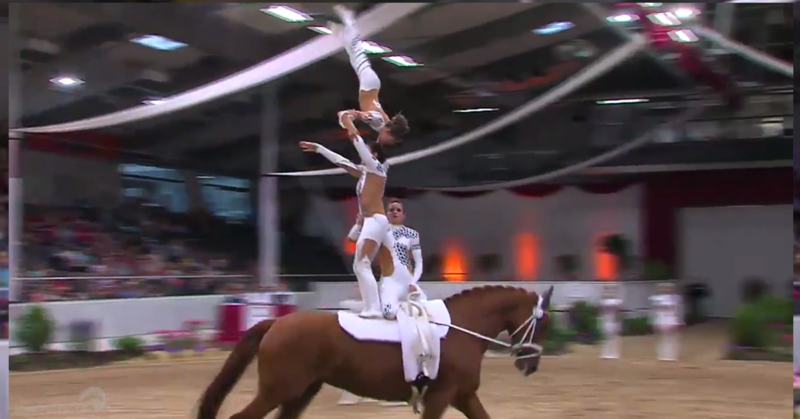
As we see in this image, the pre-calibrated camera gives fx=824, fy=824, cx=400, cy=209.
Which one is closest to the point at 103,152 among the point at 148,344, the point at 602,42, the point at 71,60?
the point at 71,60

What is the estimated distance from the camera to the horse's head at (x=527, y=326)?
439 centimetres

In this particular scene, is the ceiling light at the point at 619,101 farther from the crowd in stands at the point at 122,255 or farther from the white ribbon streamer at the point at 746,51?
the crowd in stands at the point at 122,255

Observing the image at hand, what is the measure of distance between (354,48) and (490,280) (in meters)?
3.99

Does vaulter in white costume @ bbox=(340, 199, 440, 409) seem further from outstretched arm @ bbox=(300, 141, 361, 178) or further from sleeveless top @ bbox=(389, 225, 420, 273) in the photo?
outstretched arm @ bbox=(300, 141, 361, 178)

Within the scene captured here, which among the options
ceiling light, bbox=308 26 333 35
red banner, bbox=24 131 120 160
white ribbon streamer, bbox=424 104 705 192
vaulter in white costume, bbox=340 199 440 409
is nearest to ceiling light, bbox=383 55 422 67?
ceiling light, bbox=308 26 333 35

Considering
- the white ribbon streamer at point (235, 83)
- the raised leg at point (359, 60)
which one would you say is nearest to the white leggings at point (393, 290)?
the raised leg at point (359, 60)

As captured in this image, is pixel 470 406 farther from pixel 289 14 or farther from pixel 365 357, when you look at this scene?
pixel 289 14

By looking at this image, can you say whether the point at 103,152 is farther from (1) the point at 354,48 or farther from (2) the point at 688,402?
(2) the point at 688,402

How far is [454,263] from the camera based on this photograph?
8422mm

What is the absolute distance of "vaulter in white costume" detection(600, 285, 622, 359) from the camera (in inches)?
353

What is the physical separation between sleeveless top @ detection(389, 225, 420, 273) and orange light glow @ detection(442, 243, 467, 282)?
3470 mm

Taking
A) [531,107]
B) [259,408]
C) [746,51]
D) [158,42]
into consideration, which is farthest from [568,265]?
[259,408]

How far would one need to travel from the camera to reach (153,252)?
360 inches

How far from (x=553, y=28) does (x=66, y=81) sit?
480 cm
